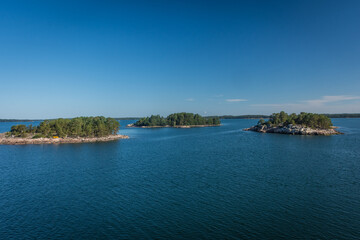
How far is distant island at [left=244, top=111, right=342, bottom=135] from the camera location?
107 m

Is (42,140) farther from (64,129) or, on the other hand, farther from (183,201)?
(183,201)

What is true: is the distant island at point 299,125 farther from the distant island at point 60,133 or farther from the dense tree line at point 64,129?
the dense tree line at point 64,129

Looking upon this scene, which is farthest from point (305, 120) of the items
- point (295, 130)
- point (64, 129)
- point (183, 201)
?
point (64, 129)

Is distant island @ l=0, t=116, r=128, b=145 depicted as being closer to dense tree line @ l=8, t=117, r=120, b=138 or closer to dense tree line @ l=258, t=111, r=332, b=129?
dense tree line @ l=8, t=117, r=120, b=138

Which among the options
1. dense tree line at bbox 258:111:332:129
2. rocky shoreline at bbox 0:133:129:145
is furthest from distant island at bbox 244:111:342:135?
rocky shoreline at bbox 0:133:129:145

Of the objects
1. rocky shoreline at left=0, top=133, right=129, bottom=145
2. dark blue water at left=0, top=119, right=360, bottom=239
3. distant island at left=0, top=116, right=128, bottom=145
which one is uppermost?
distant island at left=0, top=116, right=128, bottom=145

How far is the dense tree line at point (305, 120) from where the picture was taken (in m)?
118

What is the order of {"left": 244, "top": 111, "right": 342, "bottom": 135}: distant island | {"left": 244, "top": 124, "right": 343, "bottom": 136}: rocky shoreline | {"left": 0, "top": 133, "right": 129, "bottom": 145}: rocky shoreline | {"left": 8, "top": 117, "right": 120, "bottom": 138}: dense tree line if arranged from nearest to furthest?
{"left": 0, "top": 133, "right": 129, "bottom": 145}: rocky shoreline, {"left": 8, "top": 117, "right": 120, "bottom": 138}: dense tree line, {"left": 244, "top": 124, "right": 343, "bottom": 136}: rocky shoreline, {"left": 244, "top": 111, "right": 342, "bottom": 135}: distant island

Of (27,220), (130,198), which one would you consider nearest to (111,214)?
(130,198)

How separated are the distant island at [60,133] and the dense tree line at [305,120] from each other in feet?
310

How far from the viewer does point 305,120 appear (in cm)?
12044

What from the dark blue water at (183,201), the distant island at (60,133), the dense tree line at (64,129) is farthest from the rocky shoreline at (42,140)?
the dark blue water at (183,201)

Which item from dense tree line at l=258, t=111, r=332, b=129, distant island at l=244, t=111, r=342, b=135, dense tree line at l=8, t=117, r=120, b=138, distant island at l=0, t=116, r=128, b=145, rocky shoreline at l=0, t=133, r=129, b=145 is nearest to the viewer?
rocky shoreline at l=0, t=133, r=129, b=145

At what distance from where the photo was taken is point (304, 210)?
22844 mm
